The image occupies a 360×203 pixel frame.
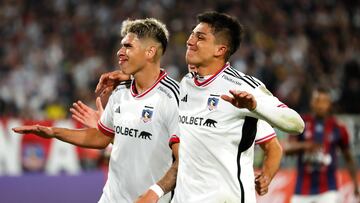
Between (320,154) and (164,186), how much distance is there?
487 centimetres

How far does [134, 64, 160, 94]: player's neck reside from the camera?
655 centimetres

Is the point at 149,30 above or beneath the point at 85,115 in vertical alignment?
above

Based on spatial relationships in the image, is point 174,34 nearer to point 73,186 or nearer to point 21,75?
point 21,75

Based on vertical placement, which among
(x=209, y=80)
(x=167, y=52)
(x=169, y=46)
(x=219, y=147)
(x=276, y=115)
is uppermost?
(x=169, y=46)

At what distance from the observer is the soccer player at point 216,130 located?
572 cm

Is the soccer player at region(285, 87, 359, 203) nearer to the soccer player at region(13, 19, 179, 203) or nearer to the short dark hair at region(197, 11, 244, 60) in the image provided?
the soccer player at region(13, 19, 179, 203)

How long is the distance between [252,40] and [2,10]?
538 cm

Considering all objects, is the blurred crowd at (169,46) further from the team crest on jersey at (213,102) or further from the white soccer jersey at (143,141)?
the team crest on jersey at (213,102)

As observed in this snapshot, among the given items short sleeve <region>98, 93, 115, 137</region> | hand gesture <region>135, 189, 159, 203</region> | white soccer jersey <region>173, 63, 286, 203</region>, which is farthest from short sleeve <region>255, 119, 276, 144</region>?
short sleeve <region>98, 93, 115, 137</region>

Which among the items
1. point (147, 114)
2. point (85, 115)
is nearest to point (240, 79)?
point (147, 114)

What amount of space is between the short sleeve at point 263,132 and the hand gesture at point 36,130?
1584 millimetres

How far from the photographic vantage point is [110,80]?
7.00 metres

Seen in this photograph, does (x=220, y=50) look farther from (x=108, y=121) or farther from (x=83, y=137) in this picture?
(x=83, y=137)

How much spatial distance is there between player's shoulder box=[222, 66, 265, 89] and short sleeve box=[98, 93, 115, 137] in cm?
118
